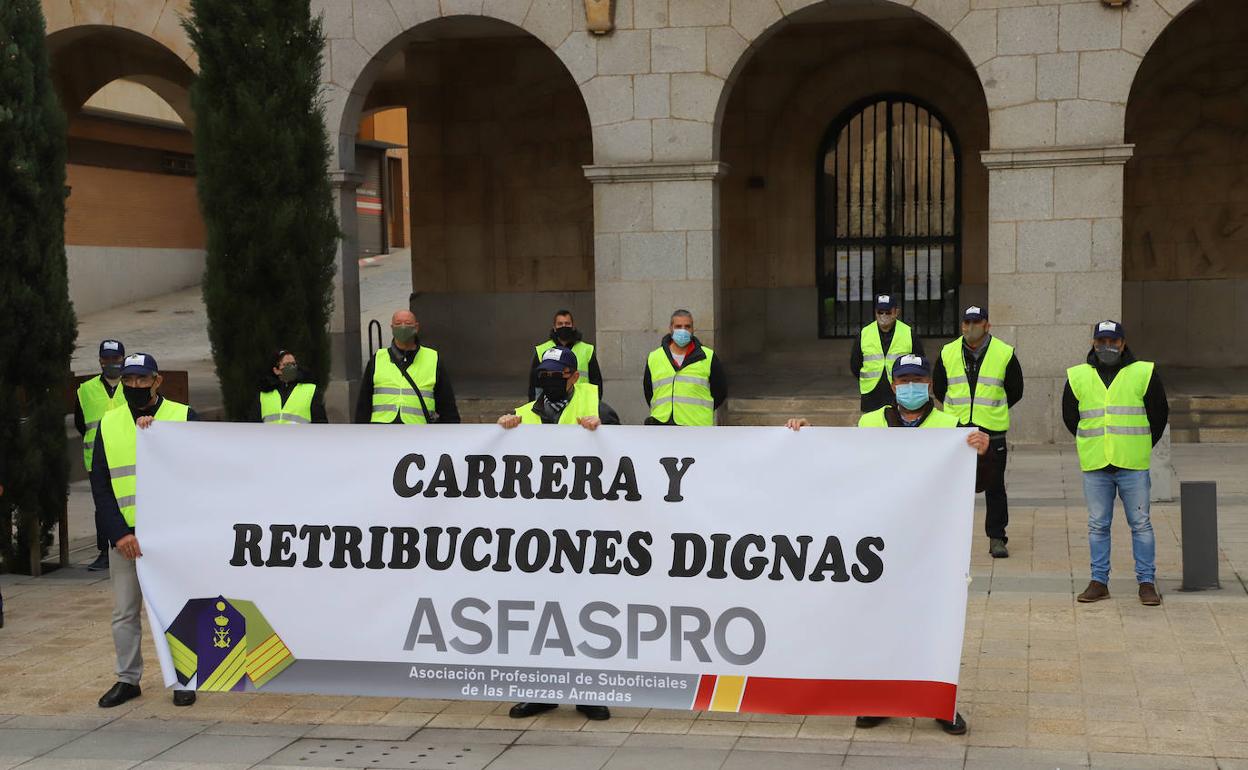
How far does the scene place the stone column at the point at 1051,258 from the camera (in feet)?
52.4

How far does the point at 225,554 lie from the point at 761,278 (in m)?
14.8

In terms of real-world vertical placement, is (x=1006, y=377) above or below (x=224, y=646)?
above

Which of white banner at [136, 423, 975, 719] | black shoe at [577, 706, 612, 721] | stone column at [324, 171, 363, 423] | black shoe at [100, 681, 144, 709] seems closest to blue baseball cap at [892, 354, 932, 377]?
white banner at [136, 423, 975, 719]

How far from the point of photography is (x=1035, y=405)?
1619 cm

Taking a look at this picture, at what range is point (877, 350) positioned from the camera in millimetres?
12859

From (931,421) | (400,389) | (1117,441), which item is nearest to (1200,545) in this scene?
(1117,441)

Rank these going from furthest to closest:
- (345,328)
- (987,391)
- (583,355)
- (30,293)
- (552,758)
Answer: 1. (345,328)
2. (583,355)
3. (987,391)
4. (30,293)
5. (552,758)

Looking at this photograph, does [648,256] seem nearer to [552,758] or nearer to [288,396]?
[288,396]

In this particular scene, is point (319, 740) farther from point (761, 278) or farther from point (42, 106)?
point (761, 278)

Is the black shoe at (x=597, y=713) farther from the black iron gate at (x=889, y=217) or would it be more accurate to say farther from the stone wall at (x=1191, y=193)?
the stone wall at (x=1191, y=193)

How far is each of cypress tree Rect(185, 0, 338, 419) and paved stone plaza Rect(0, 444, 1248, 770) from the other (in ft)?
8.46

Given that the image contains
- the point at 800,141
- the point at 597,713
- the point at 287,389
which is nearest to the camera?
the point at 597,713

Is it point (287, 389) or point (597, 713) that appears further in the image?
point (287, 389)

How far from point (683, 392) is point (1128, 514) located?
10.7 feet
